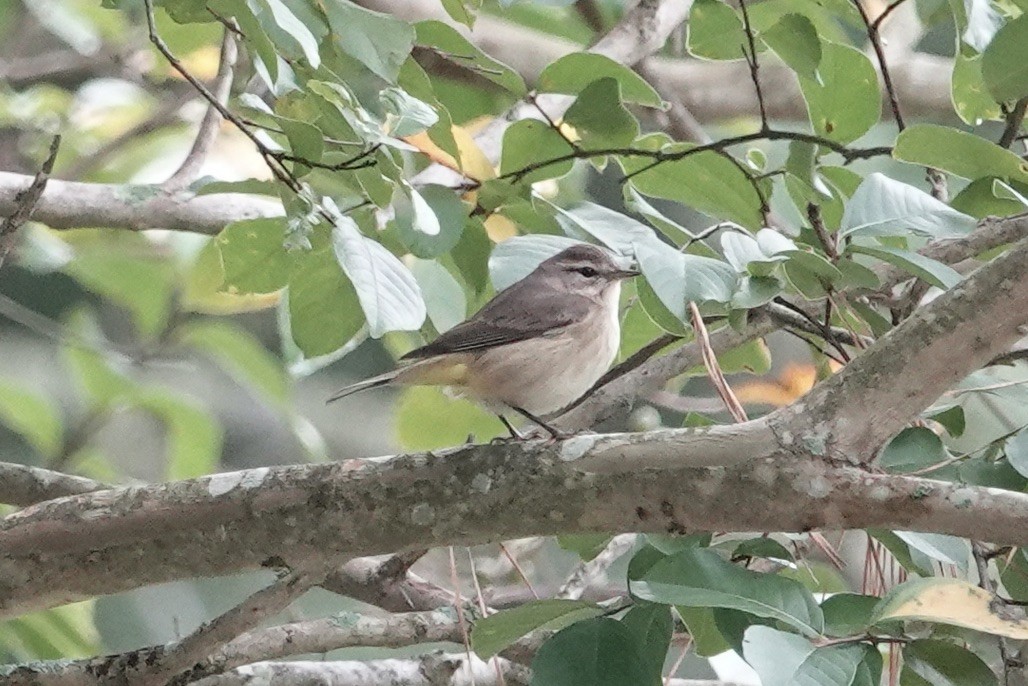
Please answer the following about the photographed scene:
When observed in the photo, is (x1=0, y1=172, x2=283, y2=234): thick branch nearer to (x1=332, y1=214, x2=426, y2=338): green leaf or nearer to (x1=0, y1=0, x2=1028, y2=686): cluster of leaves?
(x1=0, y1=0, x2=1028, y2=686): cluster of leaves

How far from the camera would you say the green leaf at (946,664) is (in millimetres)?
1467

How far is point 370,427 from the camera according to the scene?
6062mm

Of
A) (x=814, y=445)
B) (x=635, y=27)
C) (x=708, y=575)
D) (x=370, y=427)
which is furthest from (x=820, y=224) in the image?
(x=370, y=427)

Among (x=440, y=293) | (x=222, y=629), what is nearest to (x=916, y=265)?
(x=440, y=293)

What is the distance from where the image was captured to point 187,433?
2.78 metres

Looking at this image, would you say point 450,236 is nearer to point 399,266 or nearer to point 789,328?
point 399,266

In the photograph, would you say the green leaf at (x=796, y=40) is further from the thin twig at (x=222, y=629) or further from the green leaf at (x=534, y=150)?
the thin twig at (x=222, y=629)

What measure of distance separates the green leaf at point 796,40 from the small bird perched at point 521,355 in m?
0.65

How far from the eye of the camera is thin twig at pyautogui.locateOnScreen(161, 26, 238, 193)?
2.47 m

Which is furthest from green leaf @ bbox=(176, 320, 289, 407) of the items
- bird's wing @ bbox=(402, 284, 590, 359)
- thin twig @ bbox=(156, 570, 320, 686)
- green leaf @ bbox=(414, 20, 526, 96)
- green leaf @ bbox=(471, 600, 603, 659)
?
green leaf @ bbox=(471, 600, 603, 659)

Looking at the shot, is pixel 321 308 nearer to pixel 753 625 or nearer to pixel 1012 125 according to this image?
pixel 753 625

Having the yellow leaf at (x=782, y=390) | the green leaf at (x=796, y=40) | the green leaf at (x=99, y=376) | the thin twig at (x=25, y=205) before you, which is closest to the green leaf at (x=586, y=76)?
the green leaf at (x=796, y=40)

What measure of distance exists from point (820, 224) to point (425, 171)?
3.50 ft

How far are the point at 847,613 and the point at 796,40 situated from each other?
864mm
